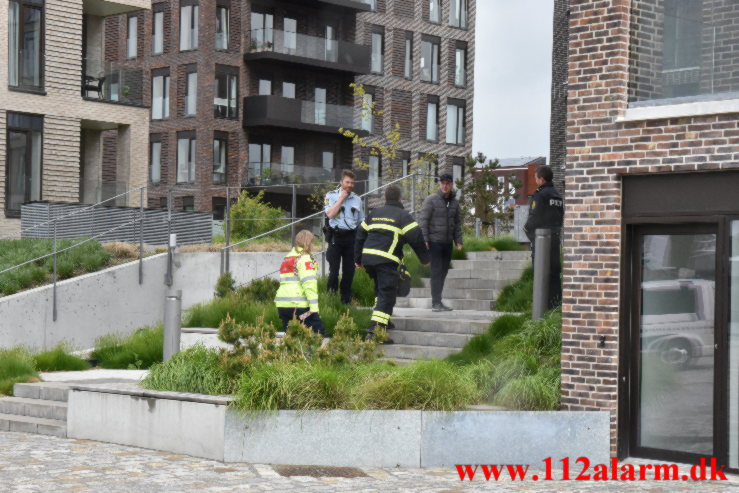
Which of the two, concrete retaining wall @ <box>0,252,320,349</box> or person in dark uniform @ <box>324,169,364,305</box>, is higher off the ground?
person in dark uniform @ <box>324,169,364,305</box>

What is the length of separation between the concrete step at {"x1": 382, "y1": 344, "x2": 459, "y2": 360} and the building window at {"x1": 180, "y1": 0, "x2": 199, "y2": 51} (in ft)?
119

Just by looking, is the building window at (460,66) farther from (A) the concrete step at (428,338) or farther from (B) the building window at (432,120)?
(A) the concrete step at (428,338)

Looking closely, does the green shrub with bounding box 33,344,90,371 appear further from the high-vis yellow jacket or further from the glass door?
the glass door

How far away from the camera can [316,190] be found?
29.0 meters

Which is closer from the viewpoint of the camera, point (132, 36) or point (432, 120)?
point (132, 36)

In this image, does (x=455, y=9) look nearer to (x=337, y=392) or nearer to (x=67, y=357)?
(x=67, y=357)

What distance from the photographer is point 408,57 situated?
188ft

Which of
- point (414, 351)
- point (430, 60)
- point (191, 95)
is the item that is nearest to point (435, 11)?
point (430, 60)

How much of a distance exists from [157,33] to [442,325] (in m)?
38.2

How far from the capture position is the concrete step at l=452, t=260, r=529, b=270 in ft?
59.1

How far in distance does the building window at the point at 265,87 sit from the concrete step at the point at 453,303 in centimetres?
3324

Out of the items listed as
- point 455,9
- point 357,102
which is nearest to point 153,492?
point 357,102

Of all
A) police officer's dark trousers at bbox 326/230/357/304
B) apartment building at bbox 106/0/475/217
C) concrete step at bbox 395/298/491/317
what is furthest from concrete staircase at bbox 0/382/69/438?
apartment building at bbox 106/0/475/217

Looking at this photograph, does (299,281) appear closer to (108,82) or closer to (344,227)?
(344,227)
